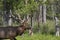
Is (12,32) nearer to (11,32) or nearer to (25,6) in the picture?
(11,32)

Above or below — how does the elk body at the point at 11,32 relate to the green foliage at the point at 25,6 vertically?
below

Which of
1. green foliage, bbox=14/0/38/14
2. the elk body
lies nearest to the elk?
the elk body

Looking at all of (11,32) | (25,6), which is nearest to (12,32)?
(11,32)

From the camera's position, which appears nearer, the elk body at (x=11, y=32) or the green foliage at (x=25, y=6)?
the elk body at (x=11, y=32)

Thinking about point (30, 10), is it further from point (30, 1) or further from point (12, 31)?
point (12, 31)

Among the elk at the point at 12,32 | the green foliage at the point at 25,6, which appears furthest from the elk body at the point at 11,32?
the green foliage at the point at 25,6

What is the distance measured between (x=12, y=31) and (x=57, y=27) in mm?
9432

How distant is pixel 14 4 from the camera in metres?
15.6

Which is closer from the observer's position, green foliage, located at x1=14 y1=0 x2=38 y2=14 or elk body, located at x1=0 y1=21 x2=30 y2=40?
elk body, located at x1=0 y1=21 x2=30 y2=40

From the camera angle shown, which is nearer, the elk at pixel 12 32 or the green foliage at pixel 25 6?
the elk at pixel 12 32

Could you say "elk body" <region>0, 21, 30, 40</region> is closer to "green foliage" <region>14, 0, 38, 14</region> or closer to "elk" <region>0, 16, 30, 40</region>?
"elk" <region>0, 16, 30, 40</region>

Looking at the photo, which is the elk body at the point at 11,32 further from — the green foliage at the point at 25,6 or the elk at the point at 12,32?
the green foliage at the point at 25,6

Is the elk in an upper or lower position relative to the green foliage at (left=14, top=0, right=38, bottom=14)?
lower

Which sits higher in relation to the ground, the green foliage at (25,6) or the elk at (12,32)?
the green foliage at (25,6)
